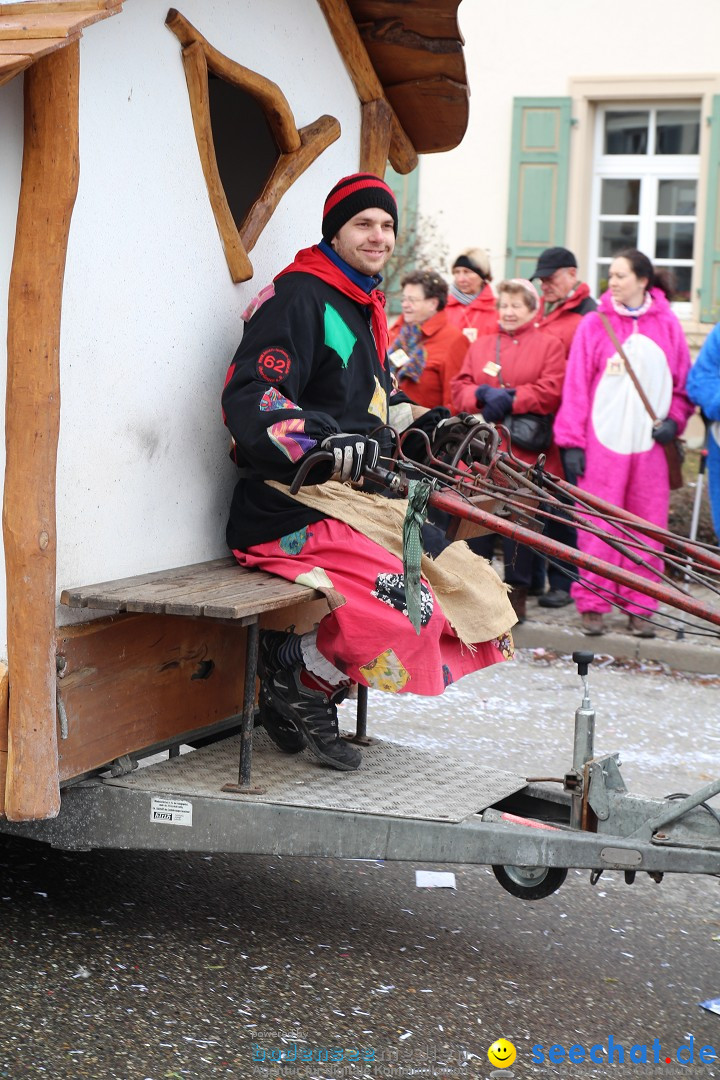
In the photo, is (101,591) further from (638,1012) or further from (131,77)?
(638,1012)

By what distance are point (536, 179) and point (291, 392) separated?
31.4ft

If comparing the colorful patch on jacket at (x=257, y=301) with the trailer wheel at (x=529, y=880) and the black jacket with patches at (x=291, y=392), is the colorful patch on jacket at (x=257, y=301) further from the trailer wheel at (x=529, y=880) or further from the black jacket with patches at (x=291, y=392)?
the trailer wheel at (x=529, y=880)

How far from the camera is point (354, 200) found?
3934 millimetres

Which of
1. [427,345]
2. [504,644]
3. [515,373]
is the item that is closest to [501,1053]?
[504,644]

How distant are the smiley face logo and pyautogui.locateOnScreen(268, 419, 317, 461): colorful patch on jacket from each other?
147 cm

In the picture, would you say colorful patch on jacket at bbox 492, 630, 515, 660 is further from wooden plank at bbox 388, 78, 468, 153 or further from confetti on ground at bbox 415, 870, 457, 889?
wooden plank at bbox 388, 78, 468, 153

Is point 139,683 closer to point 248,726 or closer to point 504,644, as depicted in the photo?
point 248,726

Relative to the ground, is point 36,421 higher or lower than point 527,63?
lower

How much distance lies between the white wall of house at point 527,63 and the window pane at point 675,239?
2.39ft

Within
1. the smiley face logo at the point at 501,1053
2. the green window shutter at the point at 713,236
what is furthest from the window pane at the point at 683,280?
the smiley face logo at the point at 501,1053

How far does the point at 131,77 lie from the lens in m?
3.45

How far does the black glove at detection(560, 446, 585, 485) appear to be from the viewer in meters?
7.14

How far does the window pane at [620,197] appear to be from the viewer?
42.0ft

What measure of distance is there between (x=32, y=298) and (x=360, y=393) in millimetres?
1186
